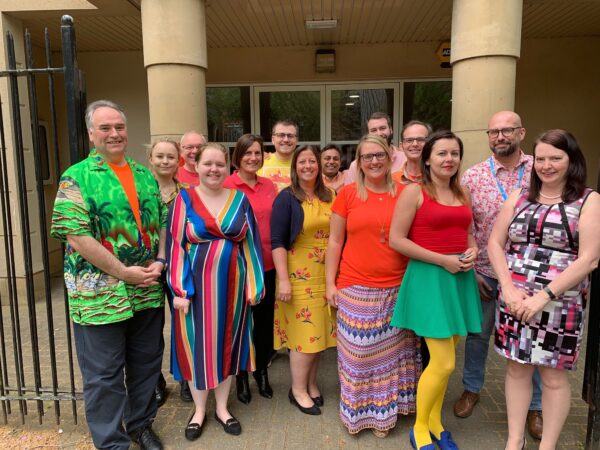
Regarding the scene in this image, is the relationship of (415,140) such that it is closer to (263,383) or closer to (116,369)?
(263,383)

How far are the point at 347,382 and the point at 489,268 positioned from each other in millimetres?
1299

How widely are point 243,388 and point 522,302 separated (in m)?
2.21

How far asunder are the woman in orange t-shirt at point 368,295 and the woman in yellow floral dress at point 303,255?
172mm

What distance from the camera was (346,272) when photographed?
2988 millimetres

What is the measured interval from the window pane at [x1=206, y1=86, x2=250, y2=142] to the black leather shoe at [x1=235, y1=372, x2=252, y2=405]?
230 inches

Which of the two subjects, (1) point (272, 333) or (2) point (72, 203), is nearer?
(2) point (72, 203)

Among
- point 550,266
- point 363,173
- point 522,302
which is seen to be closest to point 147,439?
point 363,173

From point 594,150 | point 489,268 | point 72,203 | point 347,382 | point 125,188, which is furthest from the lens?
point 594,150

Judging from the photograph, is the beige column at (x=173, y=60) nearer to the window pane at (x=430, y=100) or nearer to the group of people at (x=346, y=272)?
the group of people at (x=346, y=272)

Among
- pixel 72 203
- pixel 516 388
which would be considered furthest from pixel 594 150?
pixel 72 203

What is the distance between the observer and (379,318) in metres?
2.89

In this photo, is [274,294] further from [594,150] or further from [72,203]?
[594,150]

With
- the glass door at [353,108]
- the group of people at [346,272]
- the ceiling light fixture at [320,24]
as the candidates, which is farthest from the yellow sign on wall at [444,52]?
the group of people at [346,272]

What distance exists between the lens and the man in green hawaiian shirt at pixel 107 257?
8.10ft
